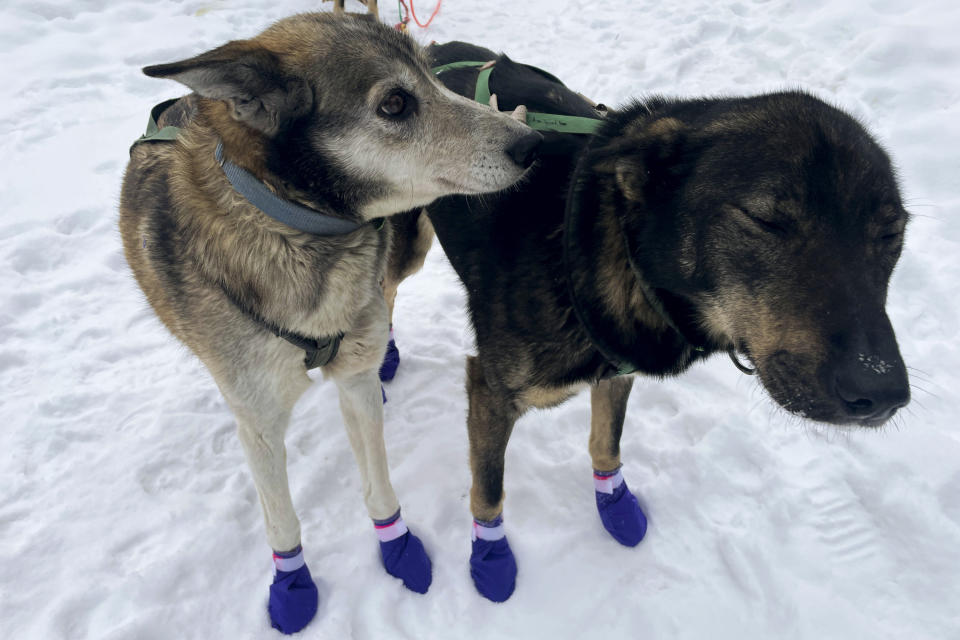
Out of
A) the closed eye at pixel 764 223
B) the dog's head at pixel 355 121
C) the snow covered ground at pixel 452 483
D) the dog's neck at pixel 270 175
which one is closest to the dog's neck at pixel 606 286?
the dog's head at pixel 355 121

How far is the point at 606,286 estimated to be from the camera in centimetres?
188

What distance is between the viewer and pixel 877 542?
2303 millimetres

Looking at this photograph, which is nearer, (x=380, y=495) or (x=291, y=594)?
(x=291, y=594)

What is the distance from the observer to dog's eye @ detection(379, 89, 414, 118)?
178 centimetres

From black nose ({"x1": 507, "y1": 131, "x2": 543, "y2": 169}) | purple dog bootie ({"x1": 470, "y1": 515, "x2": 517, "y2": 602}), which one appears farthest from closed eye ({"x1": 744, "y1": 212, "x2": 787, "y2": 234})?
purple dog bootie ({"x1": 470, "y1": 515, "x2": 517, "y2": 602})

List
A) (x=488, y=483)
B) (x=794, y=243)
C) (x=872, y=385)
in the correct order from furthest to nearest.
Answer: (x=488, y=483) → (x=794, y=243) → (x=872, y=385)

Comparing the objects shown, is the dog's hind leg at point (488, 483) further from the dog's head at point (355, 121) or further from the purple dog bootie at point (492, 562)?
the dog's head at point (355, 121)

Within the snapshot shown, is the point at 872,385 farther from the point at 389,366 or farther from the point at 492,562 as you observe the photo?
the point at 389,366

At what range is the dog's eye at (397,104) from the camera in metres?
1.78

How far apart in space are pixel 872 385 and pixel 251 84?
5.68 ft

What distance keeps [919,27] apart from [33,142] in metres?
7.05

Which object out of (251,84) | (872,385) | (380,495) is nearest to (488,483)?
(380,495)

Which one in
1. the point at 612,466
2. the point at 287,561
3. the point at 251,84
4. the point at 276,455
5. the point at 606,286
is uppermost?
the point at 251,84

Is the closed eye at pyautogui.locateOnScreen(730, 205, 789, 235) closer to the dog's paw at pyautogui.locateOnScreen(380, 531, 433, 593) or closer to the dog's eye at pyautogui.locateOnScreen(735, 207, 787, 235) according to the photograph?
the dog's eye at pyautogui.locateOnScreen(735, 207, 787, 235)
